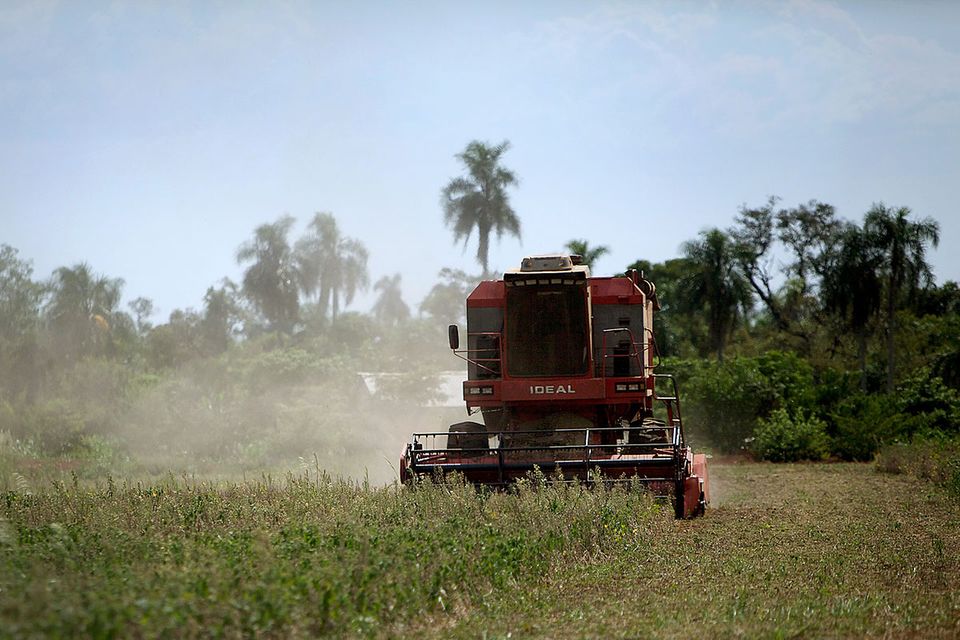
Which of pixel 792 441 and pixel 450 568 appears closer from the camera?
pixel 450 568

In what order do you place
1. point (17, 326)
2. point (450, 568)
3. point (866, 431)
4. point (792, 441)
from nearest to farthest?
1. point (450, 568)
2. point (866, 431)
3. point (792, 441)
4. point (17, 326)

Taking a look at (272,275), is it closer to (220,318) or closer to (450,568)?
(220,318)

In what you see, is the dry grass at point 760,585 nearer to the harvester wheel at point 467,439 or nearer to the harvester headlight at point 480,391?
the harvester wheel at point 467,439

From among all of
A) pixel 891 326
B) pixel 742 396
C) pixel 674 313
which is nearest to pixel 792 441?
pixel 742 396

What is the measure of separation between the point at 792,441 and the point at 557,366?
1677 centimetres

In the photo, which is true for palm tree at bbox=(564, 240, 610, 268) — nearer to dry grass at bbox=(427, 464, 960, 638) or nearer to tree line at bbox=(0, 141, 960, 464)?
tree line at bbox=(0, 141, 960, 464)

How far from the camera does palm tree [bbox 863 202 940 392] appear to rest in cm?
4531

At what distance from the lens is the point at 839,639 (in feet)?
Result: 25.9

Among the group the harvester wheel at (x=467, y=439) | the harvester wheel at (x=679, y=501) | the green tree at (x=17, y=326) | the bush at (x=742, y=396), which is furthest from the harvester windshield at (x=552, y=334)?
the green tree at (x=17, y=326)

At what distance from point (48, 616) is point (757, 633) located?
4.92 metres

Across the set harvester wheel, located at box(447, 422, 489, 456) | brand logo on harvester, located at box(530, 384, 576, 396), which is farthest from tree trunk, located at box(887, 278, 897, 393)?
harvester wheel, located at box(447, 422, 489, 456)

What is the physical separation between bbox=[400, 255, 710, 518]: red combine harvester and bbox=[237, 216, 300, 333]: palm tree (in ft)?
173

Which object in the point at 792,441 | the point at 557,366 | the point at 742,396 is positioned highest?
the point at 557,366

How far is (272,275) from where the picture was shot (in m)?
71.8
